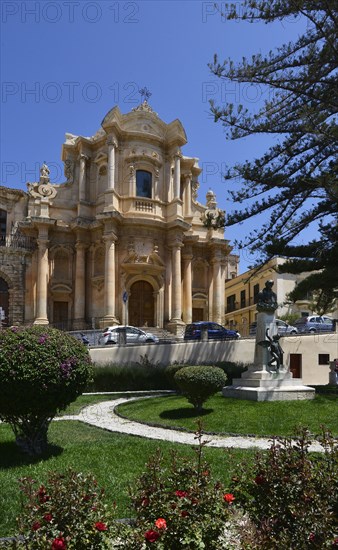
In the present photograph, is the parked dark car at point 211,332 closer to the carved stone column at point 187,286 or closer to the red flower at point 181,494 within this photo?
the carved stone column at point 187,286

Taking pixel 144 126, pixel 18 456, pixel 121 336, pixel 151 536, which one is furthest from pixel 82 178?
pixel 151 536

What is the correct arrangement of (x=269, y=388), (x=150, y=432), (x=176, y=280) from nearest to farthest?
(x=150, y=432), (x=269, y=388), (x=176, y=280)

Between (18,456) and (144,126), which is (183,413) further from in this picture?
(144,126)

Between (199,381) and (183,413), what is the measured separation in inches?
47.2

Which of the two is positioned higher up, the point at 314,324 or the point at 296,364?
the point at 314,324

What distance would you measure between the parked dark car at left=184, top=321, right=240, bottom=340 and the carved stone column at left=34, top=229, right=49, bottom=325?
9.54m

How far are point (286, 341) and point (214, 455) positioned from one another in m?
19.0

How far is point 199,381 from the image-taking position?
40.7 ft

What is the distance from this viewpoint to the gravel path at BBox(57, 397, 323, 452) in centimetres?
933

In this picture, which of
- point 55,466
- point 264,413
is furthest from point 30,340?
point 264,413

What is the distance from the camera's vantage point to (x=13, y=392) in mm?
7184

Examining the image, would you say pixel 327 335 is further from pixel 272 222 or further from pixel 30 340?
pixel 30 340

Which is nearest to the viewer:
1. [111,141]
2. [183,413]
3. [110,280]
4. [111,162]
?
[183,413]

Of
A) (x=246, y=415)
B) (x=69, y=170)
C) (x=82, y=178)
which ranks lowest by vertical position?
(x=246, y=415)
